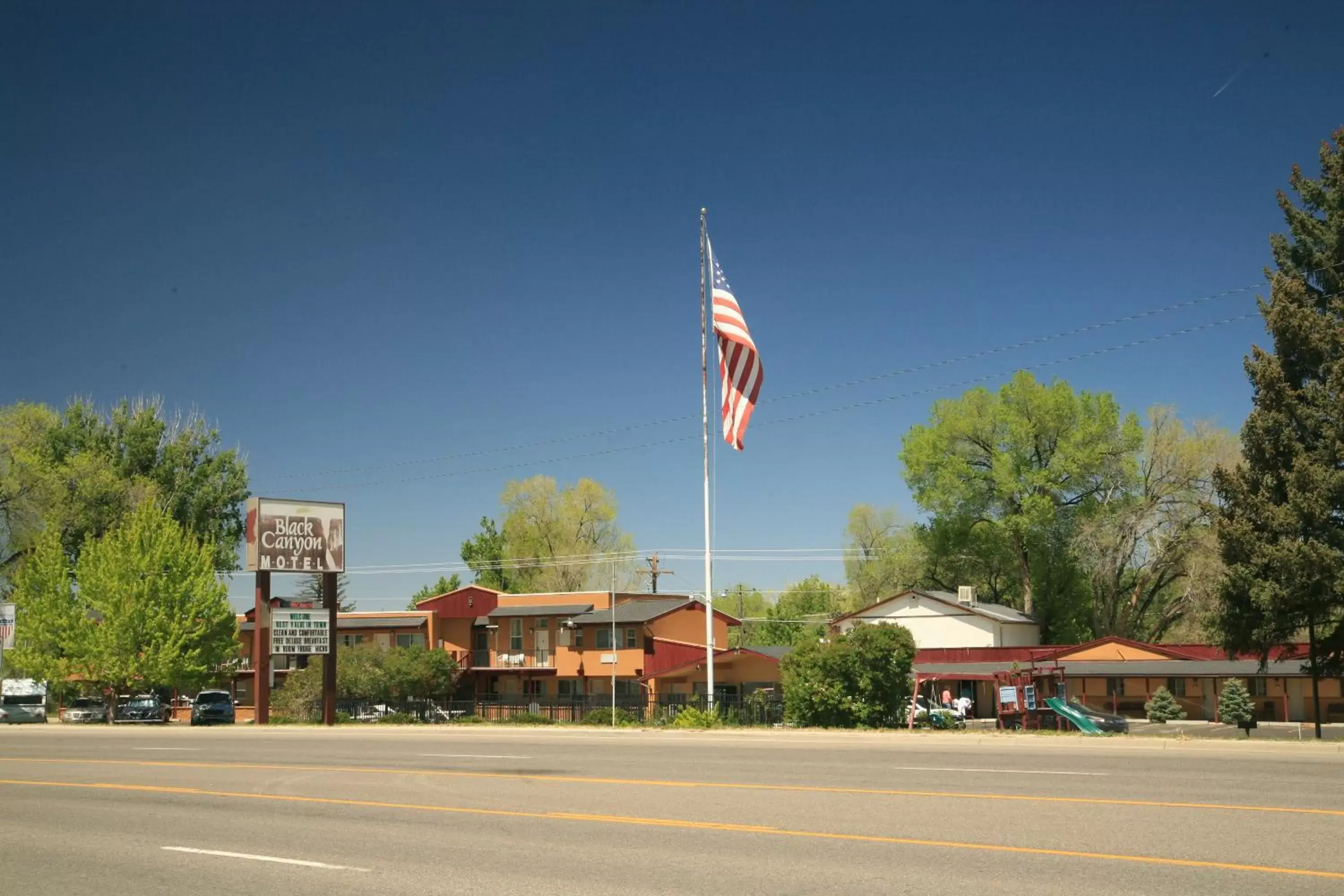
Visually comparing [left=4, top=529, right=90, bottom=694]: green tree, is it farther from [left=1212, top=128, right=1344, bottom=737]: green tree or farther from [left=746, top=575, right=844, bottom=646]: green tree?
[left=746, top=575, right=844, bottom=646]: green tree

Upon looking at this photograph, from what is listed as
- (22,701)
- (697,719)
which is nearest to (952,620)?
(697,719)

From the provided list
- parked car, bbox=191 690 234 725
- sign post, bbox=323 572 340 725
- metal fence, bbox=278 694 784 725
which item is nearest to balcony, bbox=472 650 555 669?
metal fence, bbox=278 694 784 725

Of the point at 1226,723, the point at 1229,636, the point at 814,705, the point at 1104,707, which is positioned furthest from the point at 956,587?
the point at 814,705

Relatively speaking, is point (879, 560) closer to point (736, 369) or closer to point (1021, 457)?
point (1021, 457)

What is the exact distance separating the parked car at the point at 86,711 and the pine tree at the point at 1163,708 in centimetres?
5168

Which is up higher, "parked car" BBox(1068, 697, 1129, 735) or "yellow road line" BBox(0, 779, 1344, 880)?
"yellow road line" BBox(0, 779, 1344, 880)

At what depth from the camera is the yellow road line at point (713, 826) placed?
9.80 m

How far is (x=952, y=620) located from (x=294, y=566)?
130 feet

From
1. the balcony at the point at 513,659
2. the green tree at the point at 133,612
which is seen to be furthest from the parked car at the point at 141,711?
the balcony at the point at 513,659

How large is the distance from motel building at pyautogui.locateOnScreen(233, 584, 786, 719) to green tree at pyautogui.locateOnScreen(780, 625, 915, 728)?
24794mm

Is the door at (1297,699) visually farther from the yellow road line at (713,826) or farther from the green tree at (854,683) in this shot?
the yellow road line at (713,826)

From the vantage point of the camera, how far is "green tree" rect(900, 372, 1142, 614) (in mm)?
70188

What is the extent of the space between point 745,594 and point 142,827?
5061 inches

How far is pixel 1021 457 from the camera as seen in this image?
237 ft
